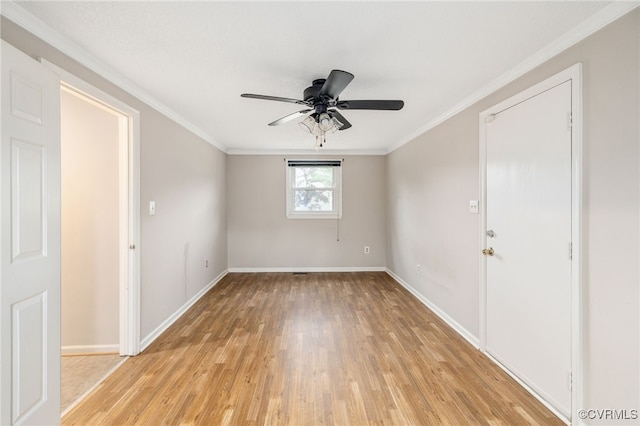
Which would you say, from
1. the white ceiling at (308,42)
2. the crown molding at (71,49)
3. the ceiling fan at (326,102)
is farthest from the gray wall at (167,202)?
the ceiling fan at (326,102)

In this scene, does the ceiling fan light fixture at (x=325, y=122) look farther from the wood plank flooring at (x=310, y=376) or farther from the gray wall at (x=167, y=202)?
the wood plank flooring at (x=310, y=376)

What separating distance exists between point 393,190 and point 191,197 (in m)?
3.31

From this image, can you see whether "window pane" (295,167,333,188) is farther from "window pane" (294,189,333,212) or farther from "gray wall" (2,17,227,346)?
"gray wall" (2,17,227,346)

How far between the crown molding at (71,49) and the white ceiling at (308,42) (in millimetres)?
31

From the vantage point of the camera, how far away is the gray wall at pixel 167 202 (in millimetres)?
2113

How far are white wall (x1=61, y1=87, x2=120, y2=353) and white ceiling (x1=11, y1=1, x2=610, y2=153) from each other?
67 cm

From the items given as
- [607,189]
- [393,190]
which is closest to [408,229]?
[393,190]

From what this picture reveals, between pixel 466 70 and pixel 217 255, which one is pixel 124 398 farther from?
pixel 466 70

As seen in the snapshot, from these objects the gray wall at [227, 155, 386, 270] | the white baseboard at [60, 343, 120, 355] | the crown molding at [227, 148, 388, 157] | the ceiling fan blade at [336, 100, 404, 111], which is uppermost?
the crown molding at [227, 148, 388, 157]


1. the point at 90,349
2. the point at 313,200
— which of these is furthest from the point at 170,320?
the point at 313,200

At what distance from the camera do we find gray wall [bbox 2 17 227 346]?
2113mm

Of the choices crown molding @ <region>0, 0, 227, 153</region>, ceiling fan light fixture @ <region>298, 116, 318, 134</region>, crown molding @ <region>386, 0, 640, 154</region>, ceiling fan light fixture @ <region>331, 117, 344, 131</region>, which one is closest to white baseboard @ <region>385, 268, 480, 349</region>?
crown molding @ <region>386, 0, 640, 154</region>

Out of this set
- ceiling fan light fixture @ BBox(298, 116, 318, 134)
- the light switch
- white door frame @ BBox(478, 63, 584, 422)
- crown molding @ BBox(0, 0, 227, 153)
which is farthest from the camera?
the light switch

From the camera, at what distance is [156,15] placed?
1481 millimetres
